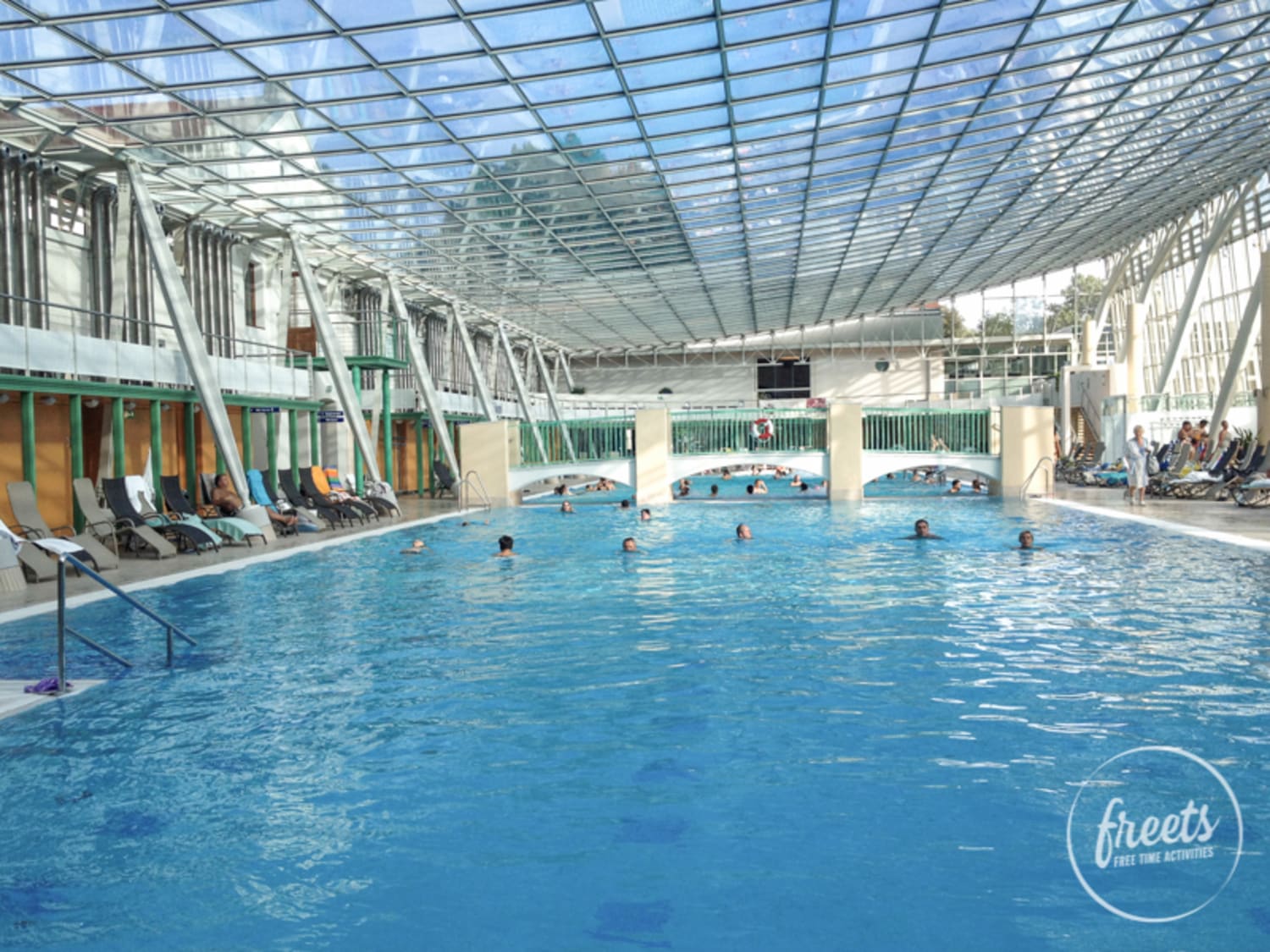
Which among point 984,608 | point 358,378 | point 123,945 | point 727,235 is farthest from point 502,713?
point 727,235

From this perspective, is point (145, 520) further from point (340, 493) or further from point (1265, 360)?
point (1265, 360)

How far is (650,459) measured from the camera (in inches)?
1006

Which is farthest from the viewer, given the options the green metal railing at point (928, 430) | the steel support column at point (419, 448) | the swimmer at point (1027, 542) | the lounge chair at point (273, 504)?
the steel support column at point (419, 448)

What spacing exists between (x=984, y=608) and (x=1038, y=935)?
21.3ft

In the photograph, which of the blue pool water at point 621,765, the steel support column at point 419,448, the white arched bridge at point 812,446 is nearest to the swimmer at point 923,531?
the blue pool water at point 621,765

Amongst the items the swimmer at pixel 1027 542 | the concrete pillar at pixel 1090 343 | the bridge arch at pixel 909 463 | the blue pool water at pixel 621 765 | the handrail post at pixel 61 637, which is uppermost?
the concrete pillar at pixel 1090 343

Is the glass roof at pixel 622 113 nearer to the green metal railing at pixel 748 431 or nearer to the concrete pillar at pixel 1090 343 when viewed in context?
the green metal railing at pixel 748 431

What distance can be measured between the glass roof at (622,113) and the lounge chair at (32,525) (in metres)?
4.83

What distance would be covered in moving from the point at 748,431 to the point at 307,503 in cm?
1118

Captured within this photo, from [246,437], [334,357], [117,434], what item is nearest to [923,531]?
[117,434]

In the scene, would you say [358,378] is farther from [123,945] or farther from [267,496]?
[123,945]

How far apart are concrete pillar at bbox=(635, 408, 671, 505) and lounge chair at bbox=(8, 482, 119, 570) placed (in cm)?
1405

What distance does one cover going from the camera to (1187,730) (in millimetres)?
5625

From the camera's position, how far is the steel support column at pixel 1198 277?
31.0 m
